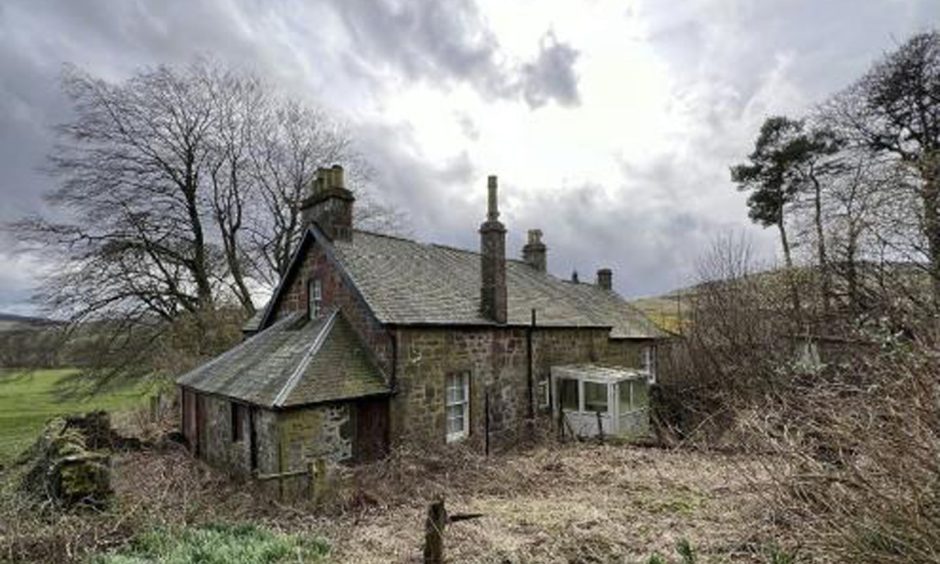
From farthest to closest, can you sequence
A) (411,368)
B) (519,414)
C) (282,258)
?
(282,258)
(519,414)
(411,368)

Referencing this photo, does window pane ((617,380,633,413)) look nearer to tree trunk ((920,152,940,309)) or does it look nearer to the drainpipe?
the drainpipe

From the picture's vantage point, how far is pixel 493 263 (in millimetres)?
18797

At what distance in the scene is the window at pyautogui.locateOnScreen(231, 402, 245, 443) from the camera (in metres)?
16.0

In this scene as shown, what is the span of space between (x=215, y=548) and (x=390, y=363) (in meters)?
8.30

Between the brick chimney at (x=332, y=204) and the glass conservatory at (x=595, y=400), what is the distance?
30.2ft

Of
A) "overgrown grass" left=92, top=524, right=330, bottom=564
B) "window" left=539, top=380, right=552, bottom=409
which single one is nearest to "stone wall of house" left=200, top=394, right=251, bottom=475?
"overgrown grass" left=92, top=524, right=330, bottom=564

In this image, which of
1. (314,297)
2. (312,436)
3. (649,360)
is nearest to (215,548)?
(312,436)

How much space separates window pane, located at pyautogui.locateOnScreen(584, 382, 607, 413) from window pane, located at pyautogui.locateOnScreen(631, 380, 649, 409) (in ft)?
5.10

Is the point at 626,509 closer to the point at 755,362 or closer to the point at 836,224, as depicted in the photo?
the point at 755,362

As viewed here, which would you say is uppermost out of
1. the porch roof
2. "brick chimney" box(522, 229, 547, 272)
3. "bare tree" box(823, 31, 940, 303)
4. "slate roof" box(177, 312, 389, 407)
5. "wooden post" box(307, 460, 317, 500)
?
"bare tree" box(823, 31, 940, 303)

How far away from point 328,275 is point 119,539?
10907 mm

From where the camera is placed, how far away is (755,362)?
17500mm

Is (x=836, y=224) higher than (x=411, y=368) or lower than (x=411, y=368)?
higher

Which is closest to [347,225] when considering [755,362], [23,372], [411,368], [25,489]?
[411,368]
